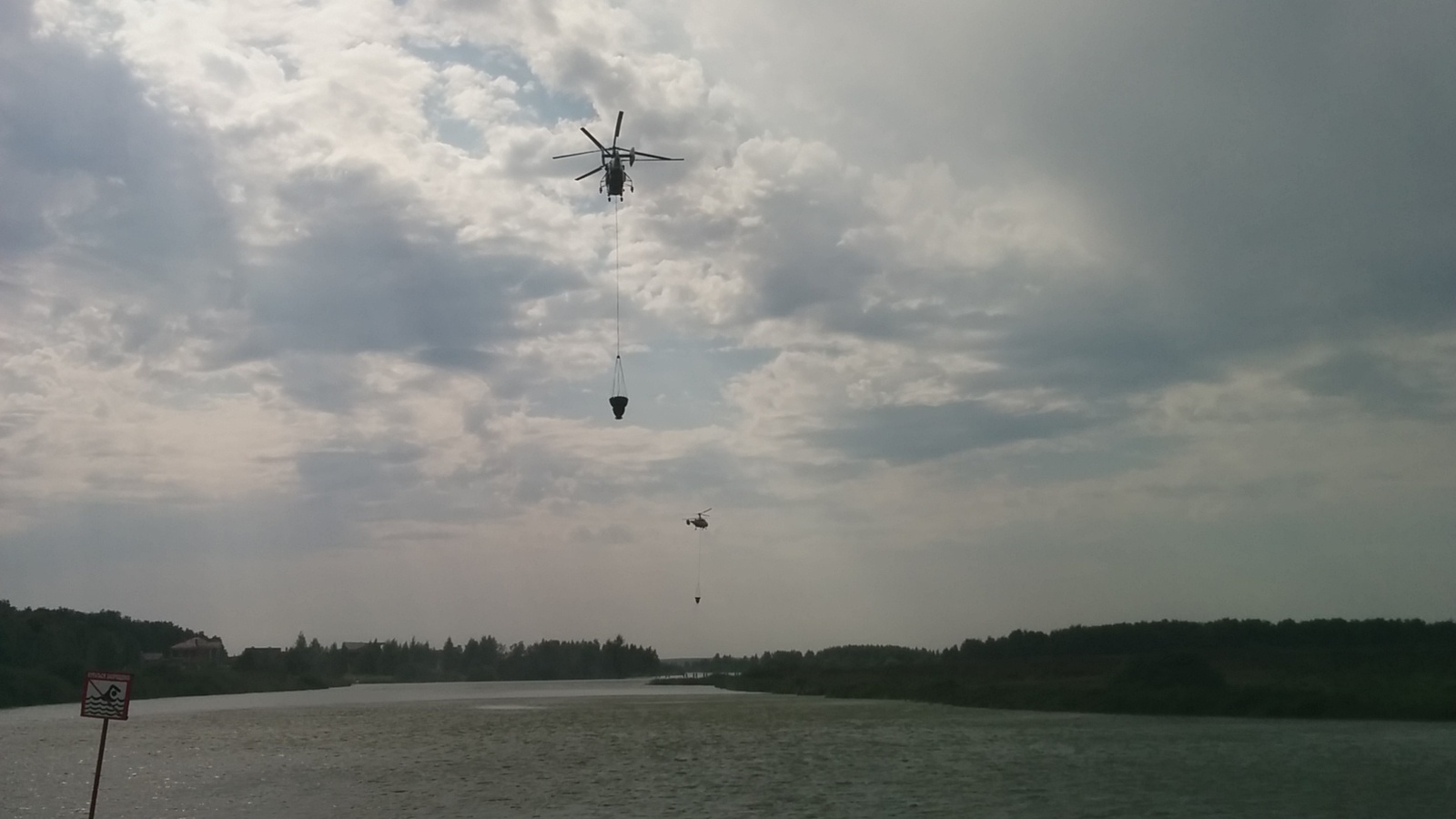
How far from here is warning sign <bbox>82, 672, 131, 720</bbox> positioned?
20609mm

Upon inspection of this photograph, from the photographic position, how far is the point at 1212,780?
3447 centimetres

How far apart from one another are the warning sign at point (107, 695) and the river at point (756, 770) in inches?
416

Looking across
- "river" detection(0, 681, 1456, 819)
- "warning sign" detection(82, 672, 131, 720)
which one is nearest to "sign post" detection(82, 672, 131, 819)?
"warning sign" detection(82, 672, 131, 720)

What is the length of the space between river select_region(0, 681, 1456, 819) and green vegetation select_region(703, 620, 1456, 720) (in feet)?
18.2

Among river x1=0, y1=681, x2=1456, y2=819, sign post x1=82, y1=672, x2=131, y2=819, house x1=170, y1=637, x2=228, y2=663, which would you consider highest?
house x1=170, y1=637, x2=228, y2=663

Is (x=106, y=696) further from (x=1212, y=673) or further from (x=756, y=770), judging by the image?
(x=1212, y=673)

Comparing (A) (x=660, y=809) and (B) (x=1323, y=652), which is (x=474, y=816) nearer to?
(A) (x=660, y=809)

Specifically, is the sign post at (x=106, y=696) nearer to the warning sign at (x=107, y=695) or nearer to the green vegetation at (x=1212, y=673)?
the warning sign at (x=107, y=695)

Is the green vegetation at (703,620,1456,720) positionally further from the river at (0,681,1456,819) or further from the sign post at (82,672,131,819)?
the sign post at (82,672,131,819)

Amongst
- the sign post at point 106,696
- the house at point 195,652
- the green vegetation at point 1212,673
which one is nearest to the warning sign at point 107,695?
the sign post at point 106,696

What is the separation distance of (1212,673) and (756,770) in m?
52.3

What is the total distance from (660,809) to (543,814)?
2983 millimetres

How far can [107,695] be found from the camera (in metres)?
20.7

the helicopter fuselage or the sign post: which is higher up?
the helicopter fuselage
